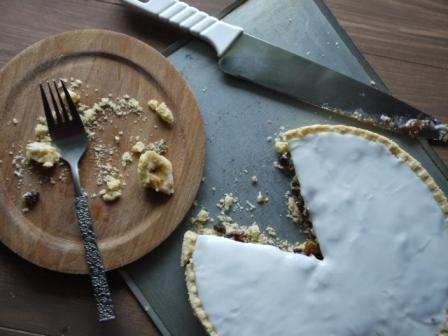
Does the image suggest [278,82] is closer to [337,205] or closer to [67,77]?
[337,205]

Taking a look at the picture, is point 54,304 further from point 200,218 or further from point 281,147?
point 281,147

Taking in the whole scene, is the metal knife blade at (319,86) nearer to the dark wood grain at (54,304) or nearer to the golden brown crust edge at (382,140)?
the golden brown crust edge at (382,140)

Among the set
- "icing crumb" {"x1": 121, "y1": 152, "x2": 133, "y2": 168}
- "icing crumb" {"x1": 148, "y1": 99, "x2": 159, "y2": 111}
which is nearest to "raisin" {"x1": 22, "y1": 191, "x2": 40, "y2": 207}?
"icing crumb" {"x1": 121, "y1": 152, "x2": 133, "y2": 168}

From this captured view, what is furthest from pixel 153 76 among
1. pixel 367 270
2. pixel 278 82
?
pixel 367 270

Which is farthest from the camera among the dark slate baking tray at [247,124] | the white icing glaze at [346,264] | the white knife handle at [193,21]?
the white knife handle at [193,21]

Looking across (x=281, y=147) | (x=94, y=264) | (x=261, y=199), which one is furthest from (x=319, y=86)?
(x=94, y=264)

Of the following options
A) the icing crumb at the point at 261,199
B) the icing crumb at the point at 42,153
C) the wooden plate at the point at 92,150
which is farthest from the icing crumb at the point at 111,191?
the icing crumb at the point at 261,199

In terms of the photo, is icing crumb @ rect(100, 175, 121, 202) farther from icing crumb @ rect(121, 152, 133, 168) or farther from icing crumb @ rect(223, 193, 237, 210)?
icing crumb @ rect(223, 193, 237, 210)
